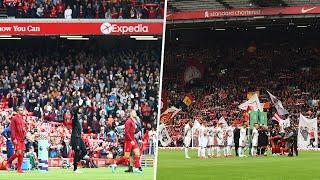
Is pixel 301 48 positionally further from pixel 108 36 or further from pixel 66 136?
pixel 66 136

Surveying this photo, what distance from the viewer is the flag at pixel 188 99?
35.1 m

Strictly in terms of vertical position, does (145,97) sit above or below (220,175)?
above

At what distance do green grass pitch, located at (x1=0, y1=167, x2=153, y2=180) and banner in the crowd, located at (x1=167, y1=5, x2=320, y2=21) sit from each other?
45.0 ft

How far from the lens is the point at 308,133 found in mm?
30578

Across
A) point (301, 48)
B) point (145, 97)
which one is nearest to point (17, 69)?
point (145, 97)

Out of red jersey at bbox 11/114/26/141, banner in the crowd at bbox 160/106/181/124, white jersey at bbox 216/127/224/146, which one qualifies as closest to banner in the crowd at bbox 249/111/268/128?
banner in the crowd at bbox 160/106/181/124

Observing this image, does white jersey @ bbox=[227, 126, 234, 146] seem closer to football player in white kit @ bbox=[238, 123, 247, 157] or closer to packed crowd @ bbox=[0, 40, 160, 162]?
football player in white kit @ bbox=[238, 123, 247, 157]

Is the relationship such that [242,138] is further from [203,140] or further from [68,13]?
[68,13]

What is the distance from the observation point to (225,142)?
2486 centimetres

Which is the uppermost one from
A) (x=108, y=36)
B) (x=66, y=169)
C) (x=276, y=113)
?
(x=108, y=36)

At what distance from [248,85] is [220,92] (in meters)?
1.41

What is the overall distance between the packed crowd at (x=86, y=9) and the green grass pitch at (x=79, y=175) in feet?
29.4

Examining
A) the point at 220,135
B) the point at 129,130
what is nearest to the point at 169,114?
the point at 220,135

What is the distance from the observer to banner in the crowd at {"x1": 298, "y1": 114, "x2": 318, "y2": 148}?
98.9ft
